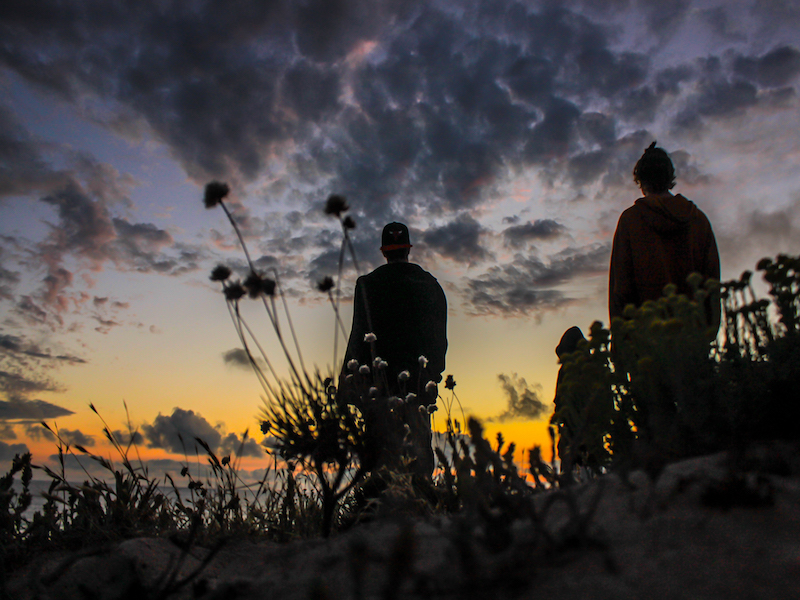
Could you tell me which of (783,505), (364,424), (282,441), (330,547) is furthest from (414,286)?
(783,505)

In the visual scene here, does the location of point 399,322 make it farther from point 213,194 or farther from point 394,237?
point 213,194

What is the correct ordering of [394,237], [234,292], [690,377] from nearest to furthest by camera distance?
[690,377] < [234,292] < [394,237]

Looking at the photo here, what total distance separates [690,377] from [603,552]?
1511mm

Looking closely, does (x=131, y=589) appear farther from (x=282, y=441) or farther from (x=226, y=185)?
(x=226, y=185)

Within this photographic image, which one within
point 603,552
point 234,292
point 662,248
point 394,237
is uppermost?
point 394,237

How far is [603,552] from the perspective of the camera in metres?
1.41

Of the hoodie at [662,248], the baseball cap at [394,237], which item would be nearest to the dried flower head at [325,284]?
the baseball cap at [394,237]

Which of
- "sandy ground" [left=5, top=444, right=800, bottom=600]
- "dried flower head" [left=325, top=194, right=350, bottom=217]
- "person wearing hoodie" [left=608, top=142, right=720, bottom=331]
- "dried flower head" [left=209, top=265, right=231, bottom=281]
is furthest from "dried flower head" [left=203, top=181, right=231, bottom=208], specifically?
"person wearing hoodie" [left=608, top=142, right=720, bottom=331]

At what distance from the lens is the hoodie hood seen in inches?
155

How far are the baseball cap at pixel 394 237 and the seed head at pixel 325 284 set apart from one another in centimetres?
209

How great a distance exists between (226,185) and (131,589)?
90.7 inches

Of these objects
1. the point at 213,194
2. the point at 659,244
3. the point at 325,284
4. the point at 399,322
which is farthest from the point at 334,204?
the point at 659,244

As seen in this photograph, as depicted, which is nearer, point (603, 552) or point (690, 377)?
point (603, 552)

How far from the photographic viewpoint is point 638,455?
1.63 m
